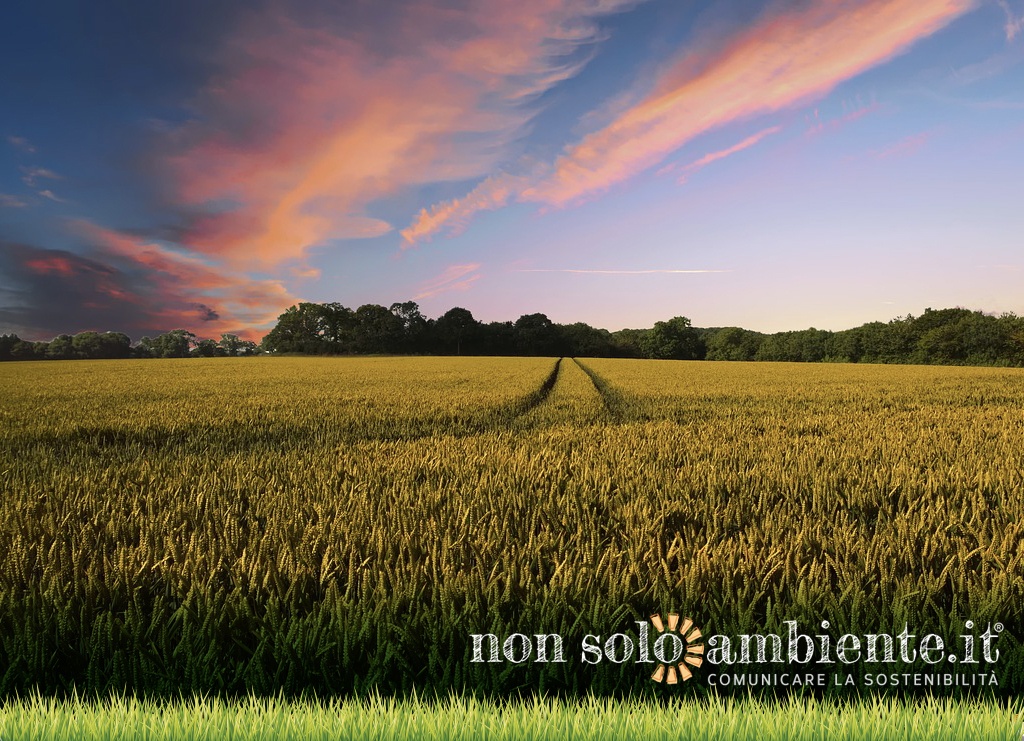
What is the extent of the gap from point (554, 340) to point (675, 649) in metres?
112

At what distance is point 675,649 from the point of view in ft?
6.86

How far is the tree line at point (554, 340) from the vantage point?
89750 millimetres

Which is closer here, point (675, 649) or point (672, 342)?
point (675, 649)

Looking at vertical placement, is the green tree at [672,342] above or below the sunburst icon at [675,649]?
above

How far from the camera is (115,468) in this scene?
565 centimetres

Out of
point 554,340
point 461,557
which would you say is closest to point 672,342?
point 554,340

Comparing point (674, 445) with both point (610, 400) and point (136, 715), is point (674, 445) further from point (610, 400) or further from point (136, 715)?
point (610, 400)

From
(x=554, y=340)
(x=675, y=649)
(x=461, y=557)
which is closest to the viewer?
(x=675, y=649)

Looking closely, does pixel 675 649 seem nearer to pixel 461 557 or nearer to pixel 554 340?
pixel 461 557

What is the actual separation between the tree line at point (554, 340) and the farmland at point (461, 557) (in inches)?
3910

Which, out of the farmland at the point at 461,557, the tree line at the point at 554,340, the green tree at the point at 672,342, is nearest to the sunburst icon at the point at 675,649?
the farmland at the point at 461,557

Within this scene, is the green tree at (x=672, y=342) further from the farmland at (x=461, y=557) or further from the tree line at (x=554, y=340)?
the farmland at (x=461, y=557)

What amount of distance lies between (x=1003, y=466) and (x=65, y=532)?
8199 millimetres

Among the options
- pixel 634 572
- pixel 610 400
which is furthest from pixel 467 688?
pixel 610 400
